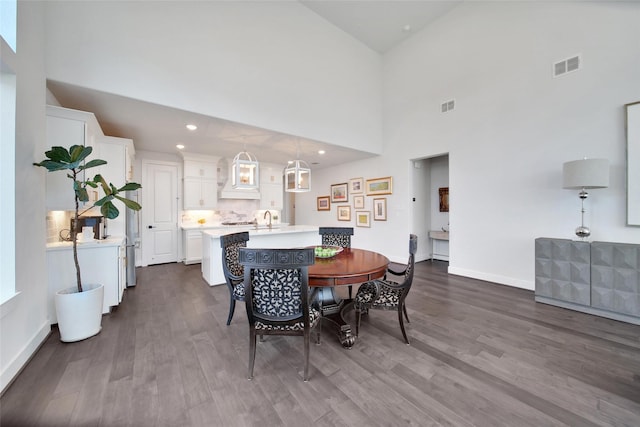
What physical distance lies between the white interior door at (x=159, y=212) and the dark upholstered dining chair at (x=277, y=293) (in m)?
4.98

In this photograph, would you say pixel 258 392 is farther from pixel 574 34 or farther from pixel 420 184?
pixel 574 34

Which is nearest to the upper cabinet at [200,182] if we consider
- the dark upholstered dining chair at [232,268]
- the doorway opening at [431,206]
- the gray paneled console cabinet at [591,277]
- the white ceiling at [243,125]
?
the white ceiling at [243,125]

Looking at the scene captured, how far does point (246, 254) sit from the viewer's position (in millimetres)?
1650

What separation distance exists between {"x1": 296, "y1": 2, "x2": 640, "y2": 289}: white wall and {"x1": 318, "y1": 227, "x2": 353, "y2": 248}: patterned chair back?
93.4 inches

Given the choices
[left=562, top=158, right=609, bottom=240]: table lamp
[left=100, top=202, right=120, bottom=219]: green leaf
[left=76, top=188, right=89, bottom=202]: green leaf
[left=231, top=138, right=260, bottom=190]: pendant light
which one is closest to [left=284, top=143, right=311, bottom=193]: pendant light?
[left=231, top=138, right=260, bottom=190]: pendant light

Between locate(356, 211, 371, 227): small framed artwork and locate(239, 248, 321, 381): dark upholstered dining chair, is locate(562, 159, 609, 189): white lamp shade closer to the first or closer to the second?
locate(239, 248, 321, 381): dark upholstered dining chair

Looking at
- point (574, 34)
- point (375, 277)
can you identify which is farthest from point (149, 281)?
point (574, 34)

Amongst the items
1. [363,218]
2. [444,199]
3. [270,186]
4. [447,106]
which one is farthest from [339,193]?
[447,106]

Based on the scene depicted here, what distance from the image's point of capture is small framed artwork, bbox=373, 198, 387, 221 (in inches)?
231

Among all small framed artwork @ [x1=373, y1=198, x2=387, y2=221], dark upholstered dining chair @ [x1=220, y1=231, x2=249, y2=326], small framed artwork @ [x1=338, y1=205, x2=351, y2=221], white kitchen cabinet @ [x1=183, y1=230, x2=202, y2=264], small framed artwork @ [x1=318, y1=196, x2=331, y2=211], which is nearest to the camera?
dark upholstered dining chair @ [x1=220, y1=231, x2=249, y2=326]

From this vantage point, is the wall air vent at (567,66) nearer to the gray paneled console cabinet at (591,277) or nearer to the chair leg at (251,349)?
the gray paneled console cabinet at (591,277)

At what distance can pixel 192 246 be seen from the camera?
5559mm

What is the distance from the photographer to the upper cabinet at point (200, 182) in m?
5.70

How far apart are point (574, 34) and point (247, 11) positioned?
15.9ft
